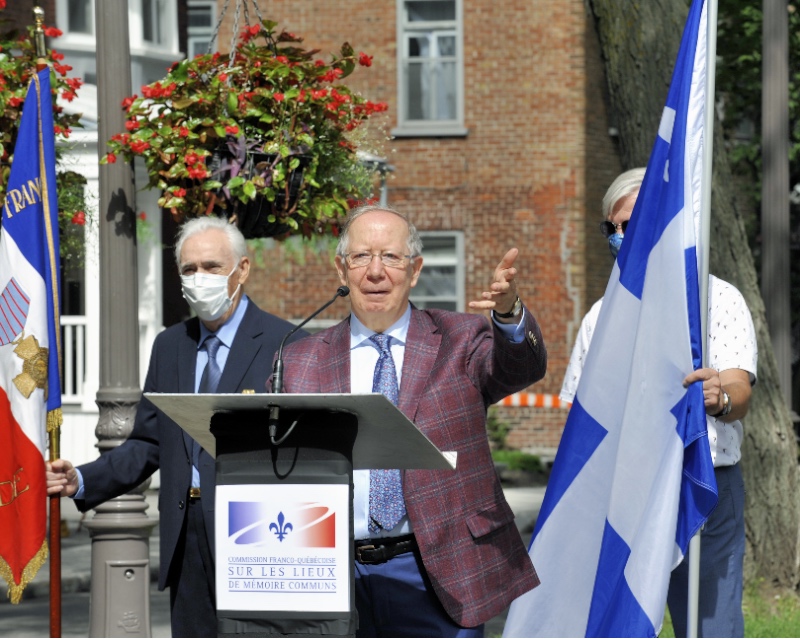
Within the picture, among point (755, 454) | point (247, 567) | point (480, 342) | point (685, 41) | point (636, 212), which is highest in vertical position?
point (685, 41)

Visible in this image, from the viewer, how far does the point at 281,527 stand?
3.55 m

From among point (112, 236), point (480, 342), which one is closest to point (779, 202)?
point (112, 236)

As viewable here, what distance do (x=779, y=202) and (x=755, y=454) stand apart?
197 inches

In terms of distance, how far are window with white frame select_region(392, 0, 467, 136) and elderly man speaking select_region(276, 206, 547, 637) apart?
63.0 ft

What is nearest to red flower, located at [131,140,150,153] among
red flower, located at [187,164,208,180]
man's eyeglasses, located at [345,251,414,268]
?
red flower, located at [187,164,208,180]

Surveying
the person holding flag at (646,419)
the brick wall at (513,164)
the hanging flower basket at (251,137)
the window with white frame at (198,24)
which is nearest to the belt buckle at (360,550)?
the person holding flag at (646,419)

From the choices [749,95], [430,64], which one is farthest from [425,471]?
[430,64]

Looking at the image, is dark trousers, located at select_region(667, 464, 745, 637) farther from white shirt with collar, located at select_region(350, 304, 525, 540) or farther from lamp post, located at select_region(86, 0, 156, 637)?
lamp post, located at select_region(86, 0, 156, 637)

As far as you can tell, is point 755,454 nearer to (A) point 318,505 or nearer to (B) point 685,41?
(B) point 685,41

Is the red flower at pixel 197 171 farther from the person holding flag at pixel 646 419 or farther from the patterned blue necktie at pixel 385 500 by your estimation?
the patterned blue necktie at pixel 385 500

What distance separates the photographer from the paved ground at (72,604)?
32.3 feet

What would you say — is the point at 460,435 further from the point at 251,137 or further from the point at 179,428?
the point at 251,137

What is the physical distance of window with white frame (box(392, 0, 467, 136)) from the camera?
23.4 m

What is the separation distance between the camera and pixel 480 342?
4.34m
